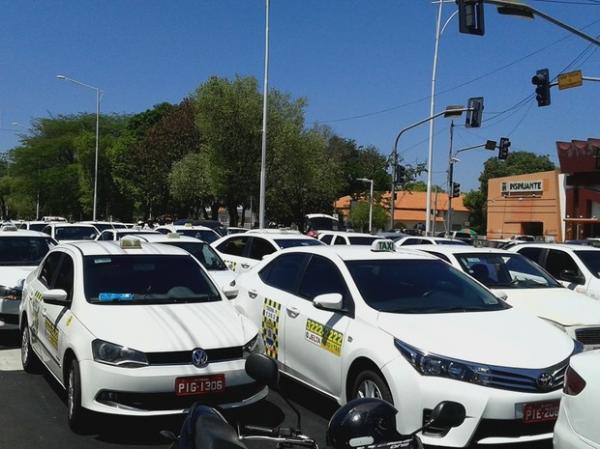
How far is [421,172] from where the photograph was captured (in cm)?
5906

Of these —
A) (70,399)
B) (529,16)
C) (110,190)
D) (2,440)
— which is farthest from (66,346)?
(110,190)

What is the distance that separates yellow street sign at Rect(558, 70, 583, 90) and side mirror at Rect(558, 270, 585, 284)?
7.75m

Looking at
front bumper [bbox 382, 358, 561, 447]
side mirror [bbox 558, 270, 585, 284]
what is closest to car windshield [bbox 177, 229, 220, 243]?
side mirror [bbox 558, 270, 585, 284]

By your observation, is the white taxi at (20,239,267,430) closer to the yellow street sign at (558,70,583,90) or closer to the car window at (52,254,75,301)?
the car window at (52,254,75,301)

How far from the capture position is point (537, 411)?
4.63 m

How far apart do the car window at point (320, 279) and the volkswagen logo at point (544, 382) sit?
6.13ft

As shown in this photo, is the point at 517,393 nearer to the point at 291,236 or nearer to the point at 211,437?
the point at 211,437

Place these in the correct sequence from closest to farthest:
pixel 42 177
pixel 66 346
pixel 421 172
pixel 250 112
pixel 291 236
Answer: pixel 66 346, pixel 291 236, pixel 250 112, pixel 421 172, pixel 42 177

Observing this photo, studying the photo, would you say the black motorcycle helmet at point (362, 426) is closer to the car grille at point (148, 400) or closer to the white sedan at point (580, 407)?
the white sedan at point (580, 407)

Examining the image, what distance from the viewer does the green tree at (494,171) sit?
283 feet

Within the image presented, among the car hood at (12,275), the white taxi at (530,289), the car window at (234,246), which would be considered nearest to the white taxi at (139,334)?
the car hood at (12,275)

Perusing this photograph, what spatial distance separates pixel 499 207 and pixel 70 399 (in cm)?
5211

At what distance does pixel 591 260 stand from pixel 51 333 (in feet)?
27.5

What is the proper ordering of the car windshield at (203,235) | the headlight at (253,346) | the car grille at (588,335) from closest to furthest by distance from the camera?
the headlight at (253,346) → the car grille at (588,335) → the car windshield at (203,235)
